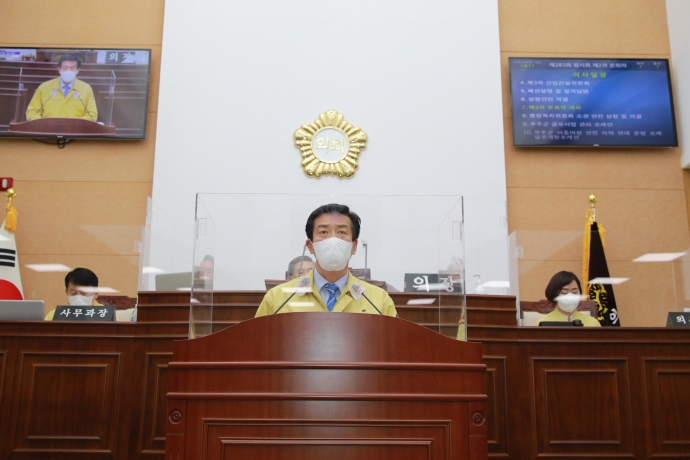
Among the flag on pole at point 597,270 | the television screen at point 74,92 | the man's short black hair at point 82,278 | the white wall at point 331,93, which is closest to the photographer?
the man's short black hair at point 82,278

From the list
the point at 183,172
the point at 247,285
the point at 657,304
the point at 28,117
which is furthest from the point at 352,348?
the point at 28,117

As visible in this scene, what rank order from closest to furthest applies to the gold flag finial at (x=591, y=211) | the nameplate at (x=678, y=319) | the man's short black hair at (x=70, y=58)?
the nameplate at (x=678, y=319)
the gold flag finial at (x=591, y=211)
the man's short black hair at (x=70, y=58)

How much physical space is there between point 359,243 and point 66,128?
144 inches

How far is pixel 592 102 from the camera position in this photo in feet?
16.2

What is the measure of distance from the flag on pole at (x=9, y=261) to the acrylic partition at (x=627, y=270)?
292 centimetres

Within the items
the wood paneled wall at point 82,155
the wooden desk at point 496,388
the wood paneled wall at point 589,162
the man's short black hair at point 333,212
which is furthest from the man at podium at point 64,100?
the man's short black hair at point 333,212

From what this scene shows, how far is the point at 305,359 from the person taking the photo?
1.48m

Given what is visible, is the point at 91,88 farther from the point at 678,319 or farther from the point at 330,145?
the point at 678,319

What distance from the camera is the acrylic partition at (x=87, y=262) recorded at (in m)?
3.34

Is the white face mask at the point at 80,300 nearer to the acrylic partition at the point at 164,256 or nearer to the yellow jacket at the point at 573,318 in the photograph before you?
the acrylic partition at the point at 164,256

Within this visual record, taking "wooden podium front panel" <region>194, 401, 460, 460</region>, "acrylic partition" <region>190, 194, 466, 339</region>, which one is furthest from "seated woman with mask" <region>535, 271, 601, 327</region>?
"wooden podium front panel" <region>194, 401, 460, 460</region>

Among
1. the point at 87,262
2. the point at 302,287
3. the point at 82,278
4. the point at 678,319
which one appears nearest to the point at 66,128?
the point at 87,262

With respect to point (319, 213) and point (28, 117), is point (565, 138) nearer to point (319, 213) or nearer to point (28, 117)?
point (319, 213)

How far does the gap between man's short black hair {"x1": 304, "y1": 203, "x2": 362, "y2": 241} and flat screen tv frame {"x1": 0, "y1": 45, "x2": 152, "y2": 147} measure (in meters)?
3.25
